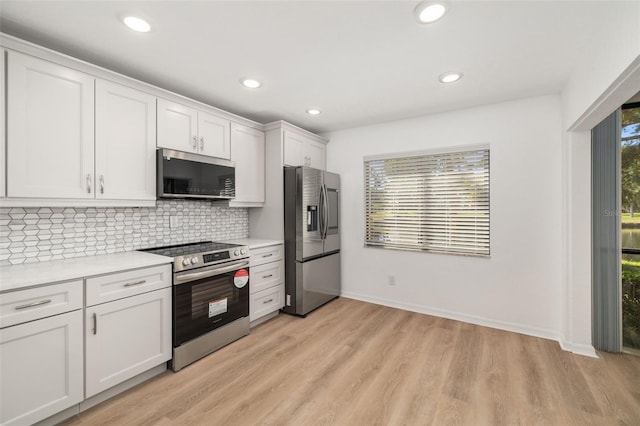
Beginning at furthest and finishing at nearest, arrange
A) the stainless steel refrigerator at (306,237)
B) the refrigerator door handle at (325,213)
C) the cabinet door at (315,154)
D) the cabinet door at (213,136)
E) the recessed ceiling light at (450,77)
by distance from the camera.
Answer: the cabinet door at (315,154), the refrigerator door handle at (325,213), the stainless steel refrigerator at (306,237), the cabinet door at (213,136), the recessed ceiling light at (450,77)

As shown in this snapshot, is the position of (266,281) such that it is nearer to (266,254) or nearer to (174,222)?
(266,254)

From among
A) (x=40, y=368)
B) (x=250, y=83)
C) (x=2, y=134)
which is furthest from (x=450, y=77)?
(x=40, y=368)

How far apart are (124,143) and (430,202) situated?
3.18m

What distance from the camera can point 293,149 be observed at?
3633 millimetres

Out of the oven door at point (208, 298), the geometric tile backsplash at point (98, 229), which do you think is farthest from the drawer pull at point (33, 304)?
the oven door at point (208, 298)

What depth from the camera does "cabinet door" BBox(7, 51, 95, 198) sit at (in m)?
1.76

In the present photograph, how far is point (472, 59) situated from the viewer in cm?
220

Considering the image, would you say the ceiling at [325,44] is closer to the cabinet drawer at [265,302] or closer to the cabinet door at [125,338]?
the cabinet door at [125,338]

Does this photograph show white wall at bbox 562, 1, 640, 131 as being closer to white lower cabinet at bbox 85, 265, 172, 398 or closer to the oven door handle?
the oven door handle

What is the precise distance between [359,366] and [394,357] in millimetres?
358

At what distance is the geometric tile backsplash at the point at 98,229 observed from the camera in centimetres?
200

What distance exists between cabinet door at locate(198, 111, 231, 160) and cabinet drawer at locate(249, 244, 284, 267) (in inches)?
42.2

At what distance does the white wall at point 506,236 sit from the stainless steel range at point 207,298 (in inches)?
76.8

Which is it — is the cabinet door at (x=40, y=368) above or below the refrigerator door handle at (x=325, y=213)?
below
